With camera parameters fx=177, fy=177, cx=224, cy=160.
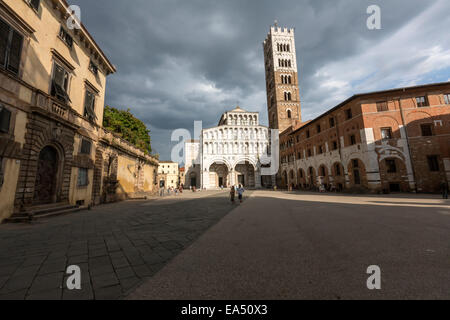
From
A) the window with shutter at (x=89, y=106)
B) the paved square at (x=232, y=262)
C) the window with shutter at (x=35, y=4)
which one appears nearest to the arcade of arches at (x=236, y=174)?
the window with shutter at (x=89, y=106)

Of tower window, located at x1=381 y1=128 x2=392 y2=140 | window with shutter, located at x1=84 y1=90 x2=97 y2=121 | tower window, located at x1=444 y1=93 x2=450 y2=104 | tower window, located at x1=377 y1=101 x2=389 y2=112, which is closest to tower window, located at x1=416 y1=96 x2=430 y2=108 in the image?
tower window, located at x1=444 y1=93 x2=450 y2=104

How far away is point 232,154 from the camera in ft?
135

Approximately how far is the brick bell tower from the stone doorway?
3966 centimetres

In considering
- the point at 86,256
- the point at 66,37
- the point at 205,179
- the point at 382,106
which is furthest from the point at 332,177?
the point at 66,37

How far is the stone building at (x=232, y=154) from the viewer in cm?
4031

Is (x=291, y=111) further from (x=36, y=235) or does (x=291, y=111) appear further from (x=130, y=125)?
(x=36, y=235)

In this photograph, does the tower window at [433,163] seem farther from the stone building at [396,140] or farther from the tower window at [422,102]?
the tower window at [422,102]

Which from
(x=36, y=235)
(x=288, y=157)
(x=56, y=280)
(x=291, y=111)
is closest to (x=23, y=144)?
(x=36, y=235)

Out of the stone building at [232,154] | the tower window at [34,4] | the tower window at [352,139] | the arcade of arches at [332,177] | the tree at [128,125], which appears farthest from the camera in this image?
the stone building at [232,154]

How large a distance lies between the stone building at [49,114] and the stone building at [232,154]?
1061 inches

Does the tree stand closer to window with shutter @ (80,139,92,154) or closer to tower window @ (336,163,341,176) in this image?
window with shutter @ (80,139,92,154)

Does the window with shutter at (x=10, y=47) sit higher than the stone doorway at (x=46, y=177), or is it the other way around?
the window with shutter at (x=10, y=47)

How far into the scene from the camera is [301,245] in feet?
12.6
